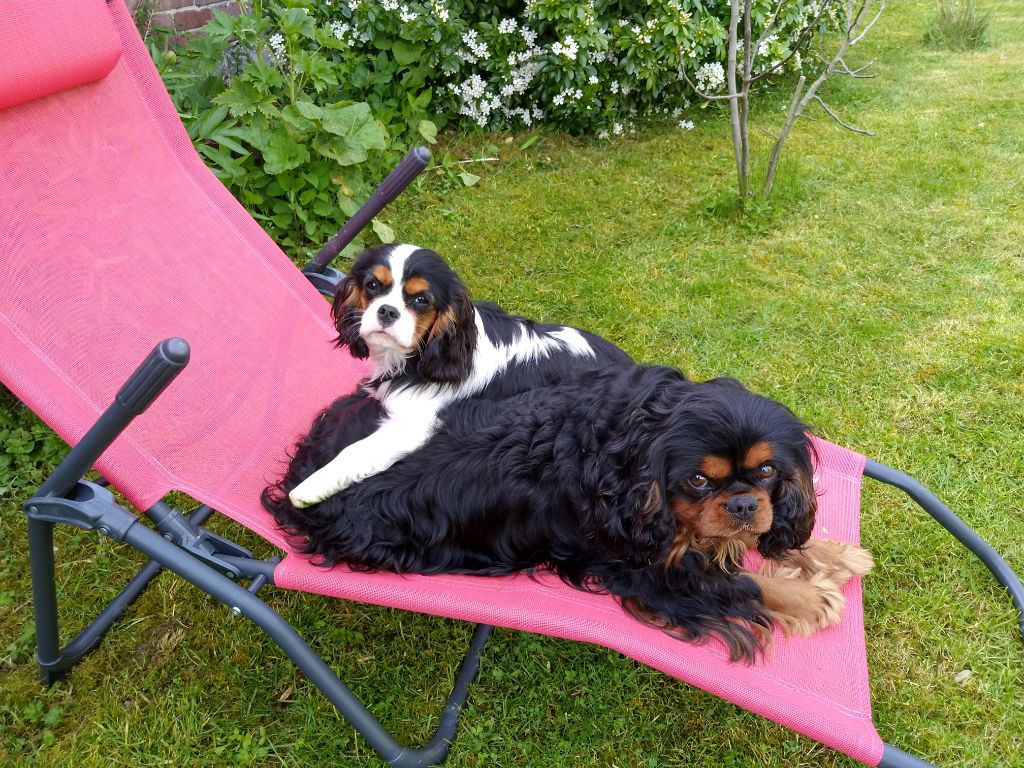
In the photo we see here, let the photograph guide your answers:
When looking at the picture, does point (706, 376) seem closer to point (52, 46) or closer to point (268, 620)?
point (268, 620)

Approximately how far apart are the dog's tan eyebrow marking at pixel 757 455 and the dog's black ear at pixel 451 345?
92cm

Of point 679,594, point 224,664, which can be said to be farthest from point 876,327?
point 224,664

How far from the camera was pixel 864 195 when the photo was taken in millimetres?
5441

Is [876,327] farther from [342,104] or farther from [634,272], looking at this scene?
[342,104]

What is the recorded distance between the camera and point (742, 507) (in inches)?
68.9

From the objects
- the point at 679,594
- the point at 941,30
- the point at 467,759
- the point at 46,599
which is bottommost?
the point at 941,30

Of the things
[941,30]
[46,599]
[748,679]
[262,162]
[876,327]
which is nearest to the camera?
[748,679]

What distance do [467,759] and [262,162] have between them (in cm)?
358

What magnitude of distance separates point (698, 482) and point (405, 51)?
180 inches

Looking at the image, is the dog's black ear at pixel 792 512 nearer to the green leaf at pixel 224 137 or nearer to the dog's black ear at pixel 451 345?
the dog's black ear at pixel 451 345

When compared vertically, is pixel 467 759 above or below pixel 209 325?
below

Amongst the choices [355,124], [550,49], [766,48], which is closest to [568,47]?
[550,49]

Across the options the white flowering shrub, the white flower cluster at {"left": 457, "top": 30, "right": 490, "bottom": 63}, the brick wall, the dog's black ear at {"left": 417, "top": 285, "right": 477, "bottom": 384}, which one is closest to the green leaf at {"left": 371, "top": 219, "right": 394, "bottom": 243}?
the white flowering shrub

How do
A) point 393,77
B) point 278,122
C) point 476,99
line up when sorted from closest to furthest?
point 278,122 → point 393,77 → point 476,99
